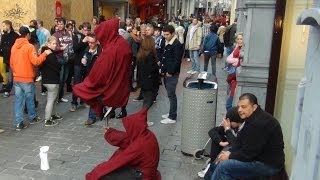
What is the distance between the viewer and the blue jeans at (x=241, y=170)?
4332mm

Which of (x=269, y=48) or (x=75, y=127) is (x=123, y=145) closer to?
(x=269, y=48)

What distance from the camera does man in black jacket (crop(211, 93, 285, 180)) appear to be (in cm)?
417

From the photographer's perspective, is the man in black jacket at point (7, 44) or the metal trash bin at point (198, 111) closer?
the metal trash bin at point (198, 111)

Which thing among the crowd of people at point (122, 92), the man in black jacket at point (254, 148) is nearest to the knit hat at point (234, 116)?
the crowd of people at point (122, 92)

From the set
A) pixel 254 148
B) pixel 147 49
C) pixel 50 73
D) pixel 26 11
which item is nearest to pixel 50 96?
pixel 50 73

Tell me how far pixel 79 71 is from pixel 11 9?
23.7ft

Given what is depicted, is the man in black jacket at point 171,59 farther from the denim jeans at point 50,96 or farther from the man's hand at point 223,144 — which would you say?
the man's hand at point 223,144

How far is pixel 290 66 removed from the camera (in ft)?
17.2

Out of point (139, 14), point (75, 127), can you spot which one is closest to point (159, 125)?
point (75, 127)

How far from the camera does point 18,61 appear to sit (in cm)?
718

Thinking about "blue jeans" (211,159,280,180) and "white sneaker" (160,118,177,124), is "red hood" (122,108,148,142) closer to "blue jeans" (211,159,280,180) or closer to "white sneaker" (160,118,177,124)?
"blue jeans" (211,159,280,180)

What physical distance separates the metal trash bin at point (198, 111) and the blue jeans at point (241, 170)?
5.35 feet

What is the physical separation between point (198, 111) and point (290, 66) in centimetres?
152

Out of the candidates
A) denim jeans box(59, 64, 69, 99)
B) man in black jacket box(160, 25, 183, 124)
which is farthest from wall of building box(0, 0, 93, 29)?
man in black jacket box(160, 25, 183, 124)
